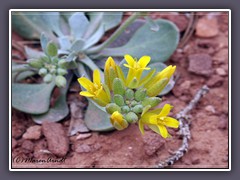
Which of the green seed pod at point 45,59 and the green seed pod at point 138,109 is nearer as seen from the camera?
the green seed pod at point 138,109

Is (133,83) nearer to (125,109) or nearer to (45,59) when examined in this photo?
(125,109)

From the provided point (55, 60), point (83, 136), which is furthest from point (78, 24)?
point (83, 136)

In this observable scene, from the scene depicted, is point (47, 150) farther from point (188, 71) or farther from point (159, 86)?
point (188, 71)

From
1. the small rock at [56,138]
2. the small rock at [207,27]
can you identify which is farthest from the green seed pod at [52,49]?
the small rock at [207,27]

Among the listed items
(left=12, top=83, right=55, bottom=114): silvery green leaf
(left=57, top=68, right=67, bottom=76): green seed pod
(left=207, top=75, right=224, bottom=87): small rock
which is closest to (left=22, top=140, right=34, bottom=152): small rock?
(left=12, top=83, right=55, bottom=114): silvery green leaf

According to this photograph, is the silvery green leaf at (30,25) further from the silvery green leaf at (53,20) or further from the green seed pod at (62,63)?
the green seed pod at (62,63)

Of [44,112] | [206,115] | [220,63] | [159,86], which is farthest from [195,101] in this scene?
[44,112]
